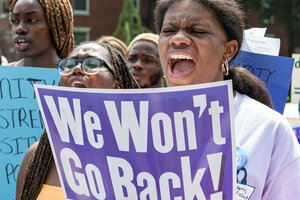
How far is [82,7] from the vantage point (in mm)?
24891

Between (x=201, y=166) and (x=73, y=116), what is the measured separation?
44 centimetres

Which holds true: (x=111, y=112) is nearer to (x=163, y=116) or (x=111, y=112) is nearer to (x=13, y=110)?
(x=163, y=116)

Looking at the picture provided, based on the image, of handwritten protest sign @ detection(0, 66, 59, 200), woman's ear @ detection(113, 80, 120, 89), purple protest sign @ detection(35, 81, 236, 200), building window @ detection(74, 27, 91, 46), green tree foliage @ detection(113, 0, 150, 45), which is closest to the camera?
purple protest sign @ detection(35, 81, 236, 200)

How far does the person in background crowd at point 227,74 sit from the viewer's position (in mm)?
1695

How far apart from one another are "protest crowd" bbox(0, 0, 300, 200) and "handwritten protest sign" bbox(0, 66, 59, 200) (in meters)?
0.43

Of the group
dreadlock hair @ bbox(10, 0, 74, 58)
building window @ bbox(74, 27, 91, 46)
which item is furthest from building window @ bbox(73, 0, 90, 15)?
dreadlock hair @ bbox(10, 0, 74, 58)

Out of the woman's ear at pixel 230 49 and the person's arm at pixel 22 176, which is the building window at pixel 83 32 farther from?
the woman's ear at pixel 230 49

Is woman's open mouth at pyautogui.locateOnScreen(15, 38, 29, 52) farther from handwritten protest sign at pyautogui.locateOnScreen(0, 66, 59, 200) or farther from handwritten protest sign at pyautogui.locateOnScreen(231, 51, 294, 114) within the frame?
handwritten protest sign at pyautogui.locateOnScreen(231, 51, 294, 114)

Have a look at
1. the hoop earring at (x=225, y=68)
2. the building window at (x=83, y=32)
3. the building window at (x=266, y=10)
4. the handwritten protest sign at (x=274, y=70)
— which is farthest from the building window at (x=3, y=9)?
the hoop earring at (x=225, y=68)

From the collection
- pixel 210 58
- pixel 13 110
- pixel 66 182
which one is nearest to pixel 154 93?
A: pixel 66 182

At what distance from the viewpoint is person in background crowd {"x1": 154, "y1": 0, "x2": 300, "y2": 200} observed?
170 cm

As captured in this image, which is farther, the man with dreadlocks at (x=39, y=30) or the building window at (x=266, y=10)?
the building window at (x=266, y=10)

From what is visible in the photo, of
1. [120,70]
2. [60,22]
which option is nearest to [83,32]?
[60,22]

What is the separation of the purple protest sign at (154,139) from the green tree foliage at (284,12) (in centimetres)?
2149
